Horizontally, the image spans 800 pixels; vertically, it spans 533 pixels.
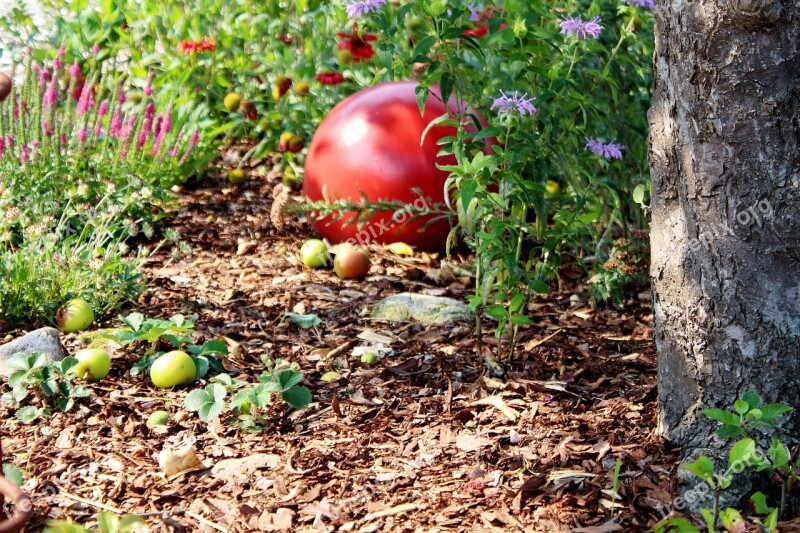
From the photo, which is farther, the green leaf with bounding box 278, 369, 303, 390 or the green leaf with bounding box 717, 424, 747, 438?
the green leaf with bounding box 278, 369, 303, 390

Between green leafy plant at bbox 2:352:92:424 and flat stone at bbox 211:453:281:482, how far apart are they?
60 centimetres

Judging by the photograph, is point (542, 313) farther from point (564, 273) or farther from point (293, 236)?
point (293, 236)

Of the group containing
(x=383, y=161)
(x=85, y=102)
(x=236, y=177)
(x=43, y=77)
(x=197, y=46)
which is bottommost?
(x=236, y=177)

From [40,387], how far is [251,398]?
70cm

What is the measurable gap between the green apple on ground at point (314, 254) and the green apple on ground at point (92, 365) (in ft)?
4.84

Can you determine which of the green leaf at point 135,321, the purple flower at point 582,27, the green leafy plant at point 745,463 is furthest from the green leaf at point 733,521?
the green leaf at point 135,321

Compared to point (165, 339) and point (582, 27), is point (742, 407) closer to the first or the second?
point (582, 27)

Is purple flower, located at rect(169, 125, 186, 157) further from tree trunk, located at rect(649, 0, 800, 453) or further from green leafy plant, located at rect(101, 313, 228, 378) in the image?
tree trunk, located at rect(649, 0, 800, 453)

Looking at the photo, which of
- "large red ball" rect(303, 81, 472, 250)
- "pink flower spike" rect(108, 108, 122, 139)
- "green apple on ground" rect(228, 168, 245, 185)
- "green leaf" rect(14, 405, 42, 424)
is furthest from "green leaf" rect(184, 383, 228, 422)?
"green apple on ground" rect(228, 168, 245, 185)

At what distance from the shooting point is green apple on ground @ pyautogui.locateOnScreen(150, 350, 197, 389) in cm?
312

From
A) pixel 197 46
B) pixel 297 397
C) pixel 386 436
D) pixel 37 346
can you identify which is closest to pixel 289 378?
pixel 297 397

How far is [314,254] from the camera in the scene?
449cm

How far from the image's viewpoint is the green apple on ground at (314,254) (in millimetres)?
4488

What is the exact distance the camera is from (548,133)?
325 cm
